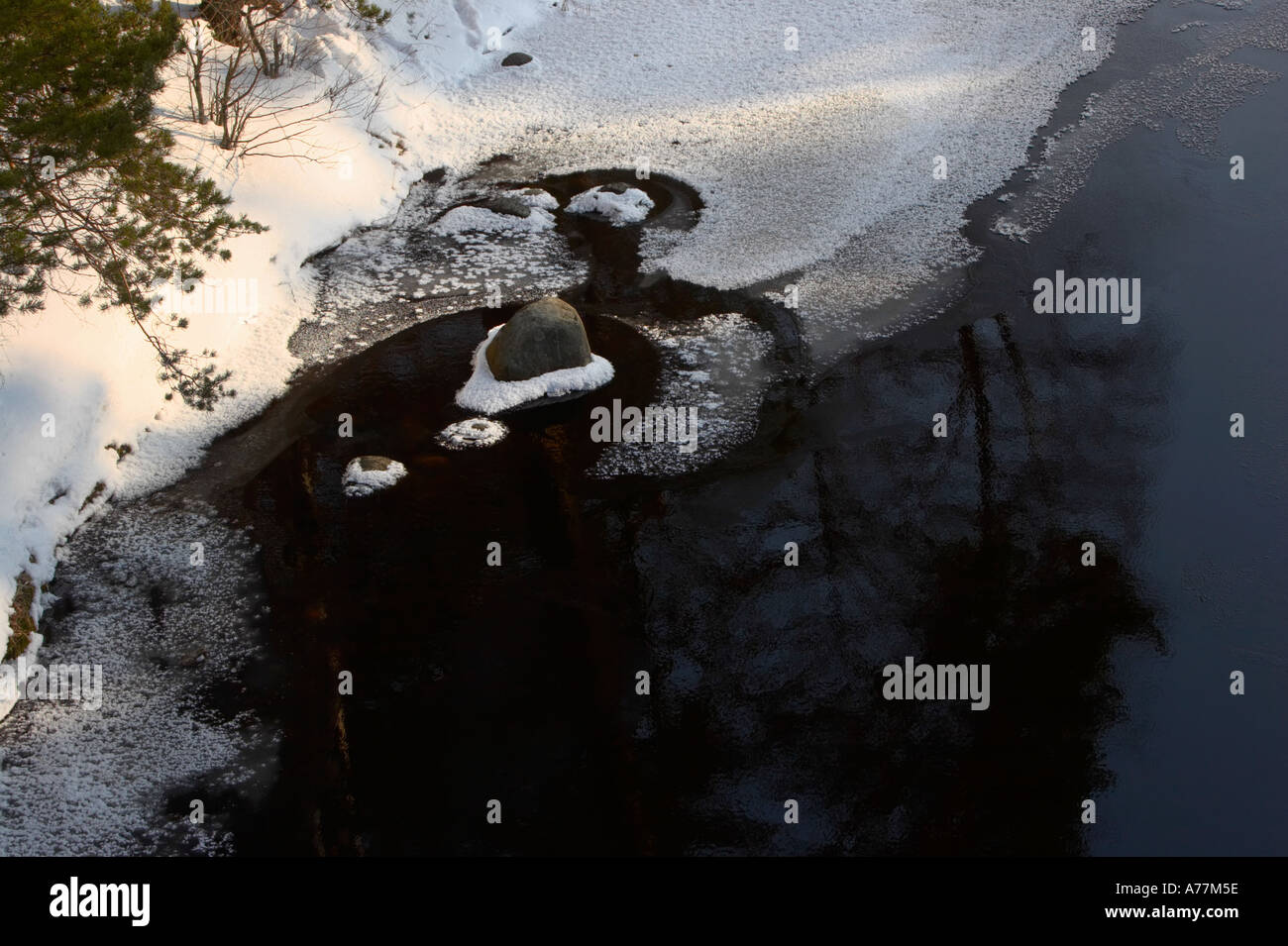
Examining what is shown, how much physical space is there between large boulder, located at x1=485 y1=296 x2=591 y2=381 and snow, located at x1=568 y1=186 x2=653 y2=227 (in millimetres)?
3641

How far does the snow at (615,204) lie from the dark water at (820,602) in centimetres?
241

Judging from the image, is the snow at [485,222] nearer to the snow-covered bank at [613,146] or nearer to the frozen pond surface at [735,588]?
the frozen pond surface at [735,588]

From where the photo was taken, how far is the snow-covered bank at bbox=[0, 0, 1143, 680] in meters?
11.1

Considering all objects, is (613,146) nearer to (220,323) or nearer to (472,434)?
(220,323)

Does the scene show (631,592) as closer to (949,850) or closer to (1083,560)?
(949,850)

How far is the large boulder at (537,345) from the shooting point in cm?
1234

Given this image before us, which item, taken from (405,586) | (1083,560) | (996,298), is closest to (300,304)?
(405,586)

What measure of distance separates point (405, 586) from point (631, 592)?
2016 mm

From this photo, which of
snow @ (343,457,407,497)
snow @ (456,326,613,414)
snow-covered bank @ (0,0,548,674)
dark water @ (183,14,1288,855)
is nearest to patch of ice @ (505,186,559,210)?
snow-covered bank @ (0,0,548,674)

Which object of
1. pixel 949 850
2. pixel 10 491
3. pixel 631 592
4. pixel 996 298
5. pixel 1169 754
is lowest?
pixel 949 850

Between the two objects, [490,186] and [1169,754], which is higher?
[490,186]

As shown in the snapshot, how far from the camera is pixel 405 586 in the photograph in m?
9.98

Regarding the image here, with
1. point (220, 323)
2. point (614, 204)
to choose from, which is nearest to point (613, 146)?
point (614, 204)

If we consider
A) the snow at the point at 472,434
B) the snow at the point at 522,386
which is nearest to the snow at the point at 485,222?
the snow at the point at 522,386
